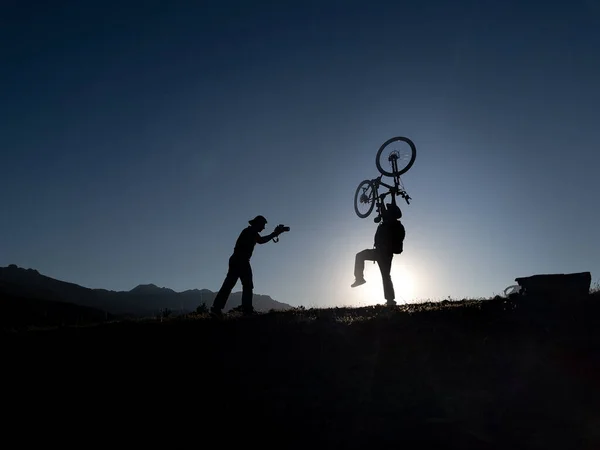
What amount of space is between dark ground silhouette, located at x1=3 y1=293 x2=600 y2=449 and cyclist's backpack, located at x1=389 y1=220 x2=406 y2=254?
22.0ft

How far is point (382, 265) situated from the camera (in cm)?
1777

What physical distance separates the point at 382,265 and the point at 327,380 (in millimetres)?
9605

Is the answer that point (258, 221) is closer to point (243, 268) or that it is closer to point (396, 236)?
point (243, 268)

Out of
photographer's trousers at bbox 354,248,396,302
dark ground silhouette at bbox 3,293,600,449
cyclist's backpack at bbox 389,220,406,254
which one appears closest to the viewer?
dark ground silhouette at bbox 3,293,600,449

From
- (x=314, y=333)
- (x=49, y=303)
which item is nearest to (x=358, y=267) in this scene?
(x=314, y=333)

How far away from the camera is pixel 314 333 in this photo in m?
10.3

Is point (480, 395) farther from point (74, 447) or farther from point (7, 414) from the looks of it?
point (7, 414)

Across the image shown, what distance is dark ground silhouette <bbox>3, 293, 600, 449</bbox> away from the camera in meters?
7.35

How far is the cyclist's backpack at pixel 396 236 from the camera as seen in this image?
1795cm

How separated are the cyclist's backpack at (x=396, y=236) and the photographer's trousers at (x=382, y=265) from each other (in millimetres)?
336

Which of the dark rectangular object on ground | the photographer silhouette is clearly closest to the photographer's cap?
the photographer silhouette

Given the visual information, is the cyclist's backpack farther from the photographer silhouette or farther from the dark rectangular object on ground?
the dark rectangular object on ground

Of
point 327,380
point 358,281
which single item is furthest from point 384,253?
point 327,380

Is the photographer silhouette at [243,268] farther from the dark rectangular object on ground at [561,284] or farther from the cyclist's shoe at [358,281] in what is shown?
Answer: the dark rectangular object on ground at [561,284]
